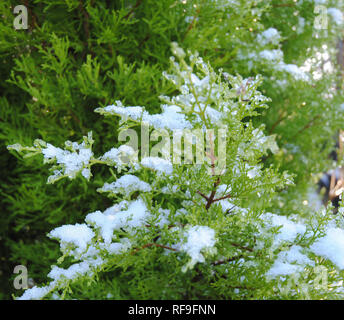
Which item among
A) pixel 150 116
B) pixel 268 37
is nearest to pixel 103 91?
pixel 150 116

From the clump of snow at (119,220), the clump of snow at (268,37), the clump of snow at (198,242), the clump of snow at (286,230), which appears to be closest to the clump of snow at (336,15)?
the clump of snow at (268,37)

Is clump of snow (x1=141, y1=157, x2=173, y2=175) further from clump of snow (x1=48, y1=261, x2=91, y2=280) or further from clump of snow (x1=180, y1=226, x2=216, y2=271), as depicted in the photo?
clump of snow (x1=48, y1=261, x2=91, y2=280)

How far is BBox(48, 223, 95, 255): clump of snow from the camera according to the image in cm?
133

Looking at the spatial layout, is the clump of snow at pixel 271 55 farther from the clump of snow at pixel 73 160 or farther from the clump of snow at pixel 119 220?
the clump of snow at pixel 73 160

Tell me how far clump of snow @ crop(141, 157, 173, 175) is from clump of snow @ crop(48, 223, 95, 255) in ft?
1.35

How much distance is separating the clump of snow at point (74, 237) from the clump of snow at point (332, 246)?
3.28ft

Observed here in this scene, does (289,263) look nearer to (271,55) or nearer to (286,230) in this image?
(286,230)

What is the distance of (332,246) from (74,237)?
3.65 feet

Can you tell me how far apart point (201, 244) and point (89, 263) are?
609 mm

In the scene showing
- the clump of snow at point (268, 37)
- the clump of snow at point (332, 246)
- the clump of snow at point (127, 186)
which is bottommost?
the clump of snow at point (332, 246)

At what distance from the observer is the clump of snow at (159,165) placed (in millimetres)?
1462

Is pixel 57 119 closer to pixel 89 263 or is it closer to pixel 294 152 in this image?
pixel 89 263

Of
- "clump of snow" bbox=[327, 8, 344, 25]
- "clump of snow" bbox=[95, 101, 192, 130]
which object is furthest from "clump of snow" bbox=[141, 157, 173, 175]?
"clump of snow" bbox=[327, 8, 344, 25]
